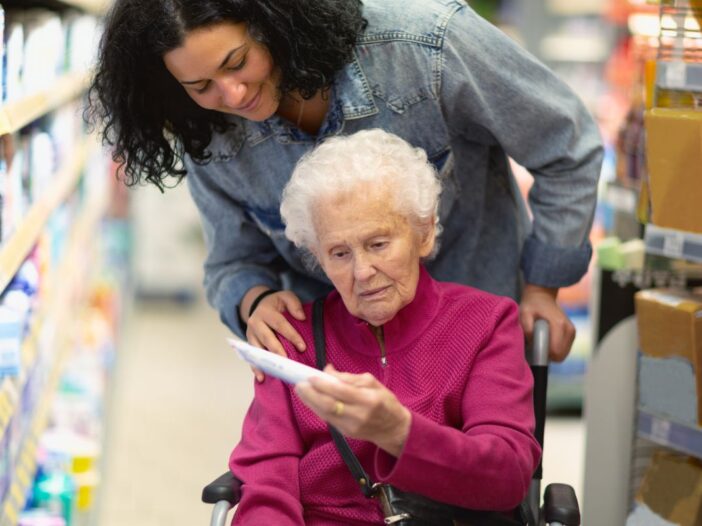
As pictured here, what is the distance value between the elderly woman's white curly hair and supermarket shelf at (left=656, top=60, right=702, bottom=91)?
0.67 meters

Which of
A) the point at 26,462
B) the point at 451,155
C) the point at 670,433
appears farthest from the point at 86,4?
the point at 670,433

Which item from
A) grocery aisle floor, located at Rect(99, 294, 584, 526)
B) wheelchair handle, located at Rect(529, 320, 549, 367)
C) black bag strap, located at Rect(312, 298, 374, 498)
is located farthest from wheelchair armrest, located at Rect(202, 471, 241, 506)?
grocery aisle floor, located at Rect(99, 294, 584, 526)

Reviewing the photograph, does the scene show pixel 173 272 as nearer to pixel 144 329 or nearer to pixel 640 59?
pixel 144 329

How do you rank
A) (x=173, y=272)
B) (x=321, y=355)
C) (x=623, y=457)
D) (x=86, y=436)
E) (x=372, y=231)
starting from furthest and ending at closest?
1. (x=173, y=272)
2. (x=86, y=436)
3. (x=623, y=457)
4. (x=321, y=355)
5. (x=372, y=231)

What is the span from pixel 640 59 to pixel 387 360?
201 centimetres

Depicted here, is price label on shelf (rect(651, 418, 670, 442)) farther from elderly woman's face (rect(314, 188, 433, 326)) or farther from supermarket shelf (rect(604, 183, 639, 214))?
supermarket shelf (rect(604, 183, 639, 214))

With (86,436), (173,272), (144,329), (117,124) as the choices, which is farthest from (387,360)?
(173,272)

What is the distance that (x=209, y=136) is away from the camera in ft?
8.16

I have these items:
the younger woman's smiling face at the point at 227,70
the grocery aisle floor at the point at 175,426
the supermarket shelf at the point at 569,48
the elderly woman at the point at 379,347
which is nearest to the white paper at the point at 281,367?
the elderly woman at the point at 379,347

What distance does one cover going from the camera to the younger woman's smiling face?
212 centimetres

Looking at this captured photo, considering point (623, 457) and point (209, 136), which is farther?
point (623, 457)

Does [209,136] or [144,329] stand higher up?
[209,136]

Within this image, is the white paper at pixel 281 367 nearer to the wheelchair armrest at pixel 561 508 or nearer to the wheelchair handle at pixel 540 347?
the wheelchair armrest at pixel 561 508

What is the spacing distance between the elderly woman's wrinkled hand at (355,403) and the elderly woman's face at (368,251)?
0.37 m
